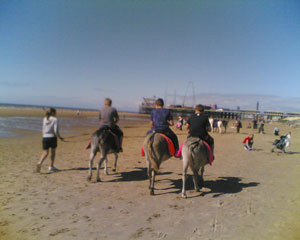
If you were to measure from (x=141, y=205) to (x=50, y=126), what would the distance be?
4.54 m

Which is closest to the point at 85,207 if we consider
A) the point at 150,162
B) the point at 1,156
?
the point at 150,162

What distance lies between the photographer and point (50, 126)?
24.5ft

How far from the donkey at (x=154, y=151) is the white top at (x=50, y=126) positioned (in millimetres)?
3554

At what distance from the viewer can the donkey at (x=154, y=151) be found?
19.7 feet

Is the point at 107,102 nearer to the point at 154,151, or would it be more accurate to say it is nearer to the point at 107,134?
the point at 107,134

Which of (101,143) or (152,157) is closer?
(152,157)

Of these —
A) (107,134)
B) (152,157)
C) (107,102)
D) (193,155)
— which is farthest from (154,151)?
(107,102)

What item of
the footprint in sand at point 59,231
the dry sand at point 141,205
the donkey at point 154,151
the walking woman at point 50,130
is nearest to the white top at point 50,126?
the walking woman at point 50,130

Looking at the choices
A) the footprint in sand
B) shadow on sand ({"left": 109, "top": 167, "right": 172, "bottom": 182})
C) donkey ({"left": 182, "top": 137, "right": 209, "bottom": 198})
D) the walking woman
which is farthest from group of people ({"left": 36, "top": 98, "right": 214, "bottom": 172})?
the footprint in sand

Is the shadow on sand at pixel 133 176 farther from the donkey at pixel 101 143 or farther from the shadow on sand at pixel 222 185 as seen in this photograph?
the shadow on sand at pixel 222 185

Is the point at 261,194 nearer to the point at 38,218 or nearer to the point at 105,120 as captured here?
the point at 105,120

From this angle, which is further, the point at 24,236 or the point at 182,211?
the point at 182,211

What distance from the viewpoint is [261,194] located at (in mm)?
6141

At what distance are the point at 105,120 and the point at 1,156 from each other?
21.5 feet
